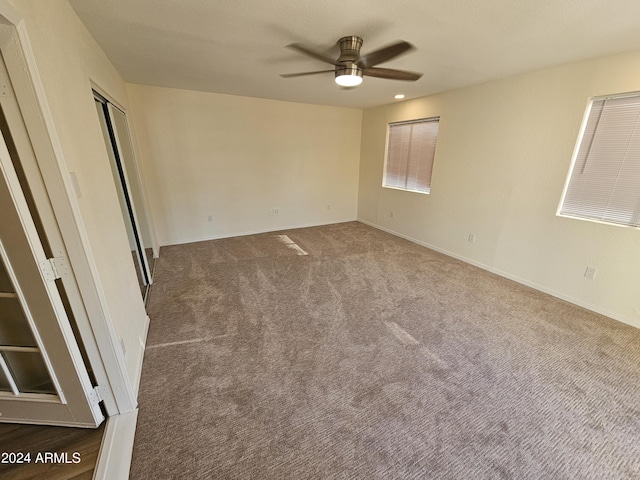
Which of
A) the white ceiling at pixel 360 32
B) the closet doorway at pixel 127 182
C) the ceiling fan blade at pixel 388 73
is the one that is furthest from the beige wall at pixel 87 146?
the ceiling fan blade at pixel 388 73

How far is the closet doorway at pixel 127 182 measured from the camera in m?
2.44

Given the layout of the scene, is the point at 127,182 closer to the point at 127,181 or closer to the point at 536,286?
the point at 127,181

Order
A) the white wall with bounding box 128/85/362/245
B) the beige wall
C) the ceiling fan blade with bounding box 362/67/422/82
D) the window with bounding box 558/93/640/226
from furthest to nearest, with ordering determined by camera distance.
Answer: the white wall with bounding box 128/85/362/245 < the window with bounding box 558/93/640/226 < the ceiling fan blade with bounding box 362/67/422/82 < the beige wall

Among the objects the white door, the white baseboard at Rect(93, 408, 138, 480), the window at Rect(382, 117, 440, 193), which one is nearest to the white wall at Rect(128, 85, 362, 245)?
the window at Rect(382, 117, 440, 193)

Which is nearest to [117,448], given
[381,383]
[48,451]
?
[48,451]

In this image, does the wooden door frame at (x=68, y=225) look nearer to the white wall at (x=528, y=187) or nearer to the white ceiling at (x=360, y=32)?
the white ceiling at (x=360, y=32)

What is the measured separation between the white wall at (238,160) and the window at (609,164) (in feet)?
11.9

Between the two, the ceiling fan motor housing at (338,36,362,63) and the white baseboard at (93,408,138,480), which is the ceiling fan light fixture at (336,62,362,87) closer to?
the ceiling fan motor housing at (338,36,362,63)

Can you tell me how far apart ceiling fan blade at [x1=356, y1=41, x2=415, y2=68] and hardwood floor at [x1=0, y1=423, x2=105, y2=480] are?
9.37 ft

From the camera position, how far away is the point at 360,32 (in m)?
1.89

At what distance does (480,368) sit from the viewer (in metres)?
1.87

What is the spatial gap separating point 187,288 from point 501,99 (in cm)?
424

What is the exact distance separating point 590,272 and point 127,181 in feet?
15.8

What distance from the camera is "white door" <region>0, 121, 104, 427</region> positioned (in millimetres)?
1073
